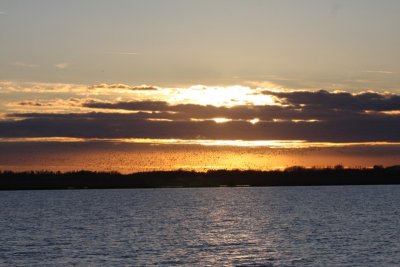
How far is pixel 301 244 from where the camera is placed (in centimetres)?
8644

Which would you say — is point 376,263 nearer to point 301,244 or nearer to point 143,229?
point 301,244

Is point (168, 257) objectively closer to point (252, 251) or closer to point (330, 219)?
point (252, 251)

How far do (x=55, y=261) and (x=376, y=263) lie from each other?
31581 millimetres

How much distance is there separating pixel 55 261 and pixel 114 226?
156ft

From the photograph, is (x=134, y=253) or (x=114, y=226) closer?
(x=134, y=253)

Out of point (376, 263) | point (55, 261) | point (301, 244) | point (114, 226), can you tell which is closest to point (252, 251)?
point (301, 244)

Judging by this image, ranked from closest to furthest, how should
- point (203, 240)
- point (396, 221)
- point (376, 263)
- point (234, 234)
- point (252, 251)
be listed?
1. point (376, 263)
2. point (252, 251)
3. point (203, 240)
4. point (234, 234)
5. point (396, 221)

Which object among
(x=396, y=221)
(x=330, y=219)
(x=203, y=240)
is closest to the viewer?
(x=203, y=240)

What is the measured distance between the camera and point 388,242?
8738 cm

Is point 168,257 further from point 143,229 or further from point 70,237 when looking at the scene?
point 143,229

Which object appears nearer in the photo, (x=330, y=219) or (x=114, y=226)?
(x=114, y=226)

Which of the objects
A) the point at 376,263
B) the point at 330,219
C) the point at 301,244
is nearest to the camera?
the point at 376,263

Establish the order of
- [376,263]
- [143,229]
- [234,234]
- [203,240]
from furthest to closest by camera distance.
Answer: [143,229] < [234,234] < [203,240] < [376,263]

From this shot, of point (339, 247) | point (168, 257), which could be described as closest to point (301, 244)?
point (339, 247)
